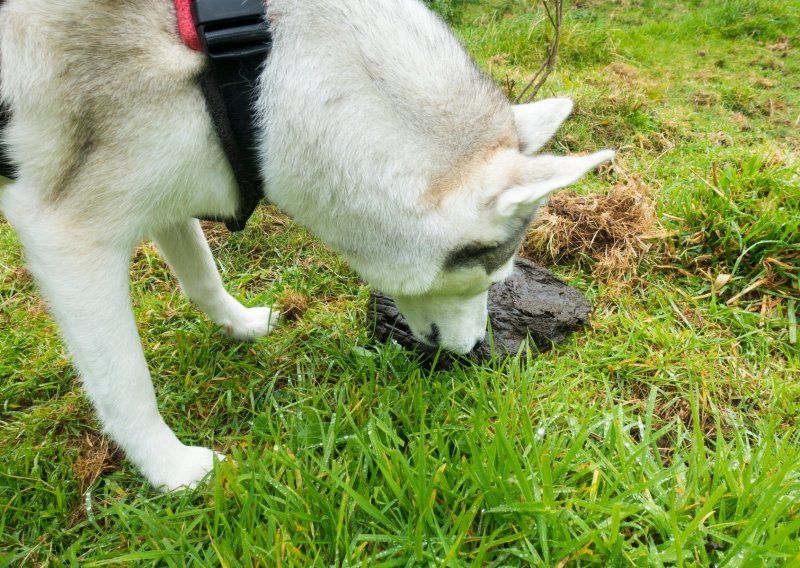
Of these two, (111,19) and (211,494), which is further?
(211,494)

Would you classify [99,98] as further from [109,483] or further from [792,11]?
[792,11]

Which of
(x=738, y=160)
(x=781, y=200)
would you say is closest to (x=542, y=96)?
(x=738, y=160)

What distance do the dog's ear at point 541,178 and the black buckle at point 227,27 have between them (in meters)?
0.94

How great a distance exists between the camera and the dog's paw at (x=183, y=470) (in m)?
2.20

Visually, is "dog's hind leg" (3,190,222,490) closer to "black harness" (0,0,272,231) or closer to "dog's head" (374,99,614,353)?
"black harness" (0,0,272,231)

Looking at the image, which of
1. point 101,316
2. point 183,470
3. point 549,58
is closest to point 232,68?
point 101,316

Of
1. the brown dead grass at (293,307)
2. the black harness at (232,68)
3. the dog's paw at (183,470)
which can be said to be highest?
the black harness at (232,68)

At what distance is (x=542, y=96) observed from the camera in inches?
207

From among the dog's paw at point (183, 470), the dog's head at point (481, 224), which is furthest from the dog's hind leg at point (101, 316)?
the dog's head at point (481, 224)

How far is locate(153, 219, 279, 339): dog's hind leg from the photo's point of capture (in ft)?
8.91

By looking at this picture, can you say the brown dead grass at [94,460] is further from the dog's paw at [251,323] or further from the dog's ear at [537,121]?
the dog's ear at [537,121]

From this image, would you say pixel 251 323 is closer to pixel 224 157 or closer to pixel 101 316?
pixel 101 316

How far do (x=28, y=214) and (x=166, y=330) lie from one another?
1.25 m

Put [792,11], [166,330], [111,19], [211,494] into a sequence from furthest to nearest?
[792,11] → [166,330] → [211,494] → [111,19]
